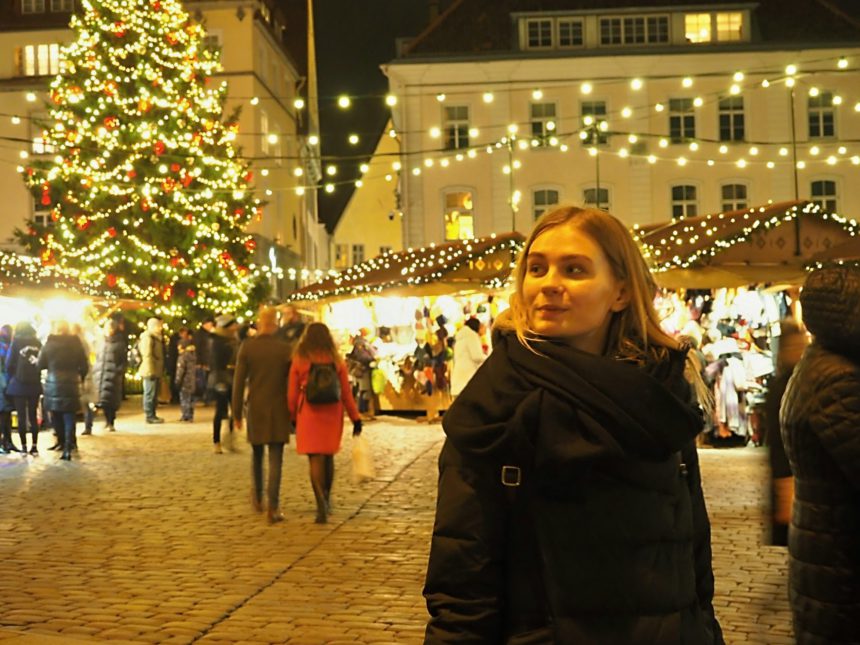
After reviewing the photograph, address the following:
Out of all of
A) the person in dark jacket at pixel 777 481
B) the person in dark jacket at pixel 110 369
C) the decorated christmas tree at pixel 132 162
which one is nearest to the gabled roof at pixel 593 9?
the decorated christmas tree at pixel 132 162

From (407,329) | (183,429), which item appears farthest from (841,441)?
(407,329)

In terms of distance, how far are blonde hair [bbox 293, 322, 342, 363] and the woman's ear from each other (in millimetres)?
8360

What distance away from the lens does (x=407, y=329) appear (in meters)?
26.8

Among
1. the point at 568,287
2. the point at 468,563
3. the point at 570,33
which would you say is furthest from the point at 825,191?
the point at 468,563

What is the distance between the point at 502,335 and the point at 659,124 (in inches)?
1639

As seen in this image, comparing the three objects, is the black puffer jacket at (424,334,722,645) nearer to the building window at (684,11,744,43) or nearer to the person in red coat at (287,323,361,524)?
the person in red coat at (287,323,361,524)

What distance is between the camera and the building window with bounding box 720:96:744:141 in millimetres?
43469

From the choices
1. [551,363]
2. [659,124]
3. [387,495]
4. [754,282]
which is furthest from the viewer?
[659,124]

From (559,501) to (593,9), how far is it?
43267 millimetres

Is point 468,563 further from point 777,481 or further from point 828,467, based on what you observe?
point 777,481

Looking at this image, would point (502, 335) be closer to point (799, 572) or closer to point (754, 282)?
point (799, 572)

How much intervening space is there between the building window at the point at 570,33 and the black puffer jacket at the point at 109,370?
26015 mm

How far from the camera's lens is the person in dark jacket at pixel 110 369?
2236cm

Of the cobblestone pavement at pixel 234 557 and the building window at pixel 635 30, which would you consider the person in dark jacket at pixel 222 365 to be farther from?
the building window at pixel 635 30
